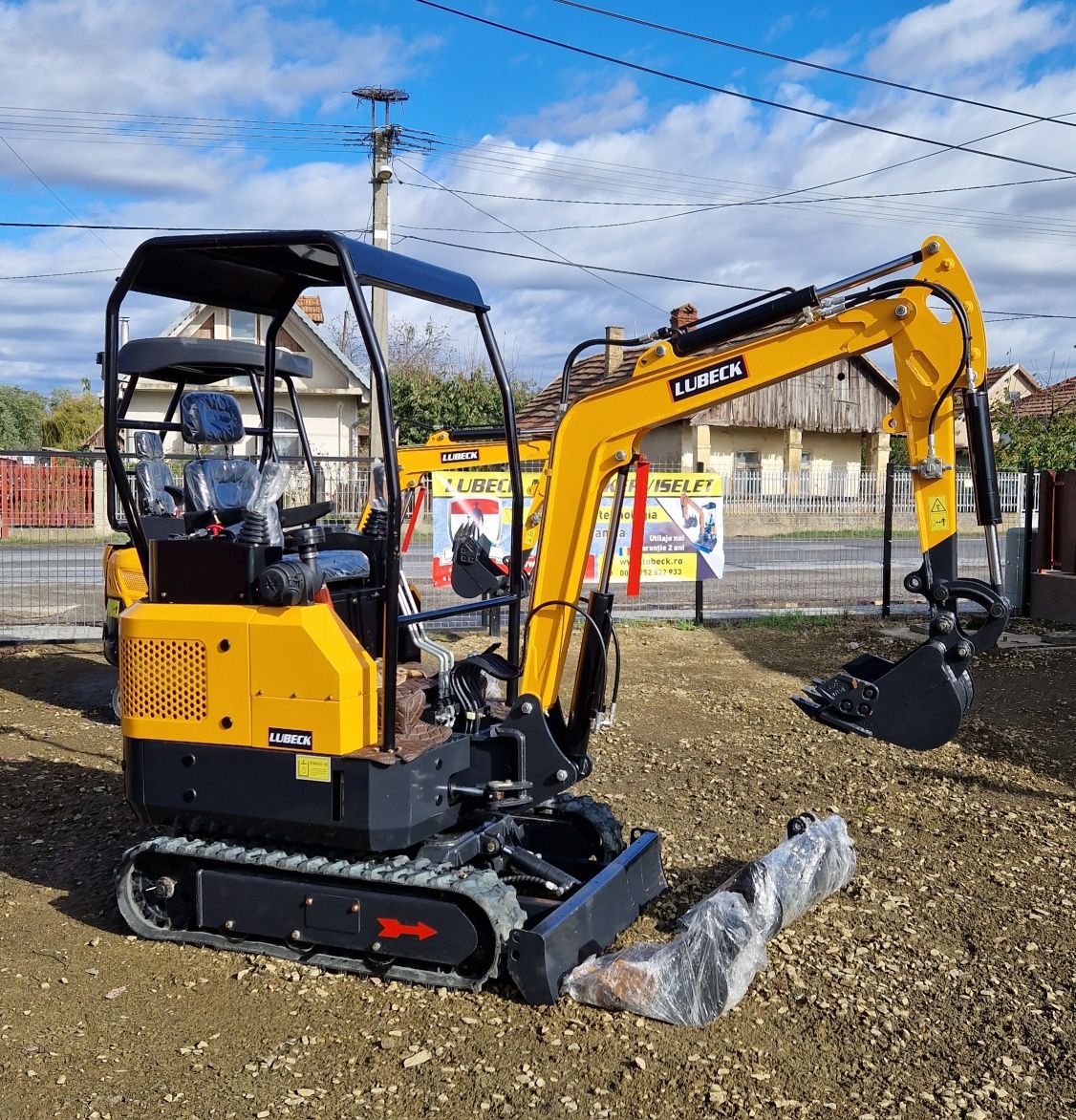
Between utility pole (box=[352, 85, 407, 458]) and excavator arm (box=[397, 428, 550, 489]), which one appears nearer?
excavator arm (box=[397, 428, 550, 489])

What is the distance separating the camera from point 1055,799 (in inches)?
276

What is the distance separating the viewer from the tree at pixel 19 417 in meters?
61.7

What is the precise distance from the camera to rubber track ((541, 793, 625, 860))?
5348mm

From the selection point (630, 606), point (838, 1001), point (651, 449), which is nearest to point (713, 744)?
point (838, 1001)

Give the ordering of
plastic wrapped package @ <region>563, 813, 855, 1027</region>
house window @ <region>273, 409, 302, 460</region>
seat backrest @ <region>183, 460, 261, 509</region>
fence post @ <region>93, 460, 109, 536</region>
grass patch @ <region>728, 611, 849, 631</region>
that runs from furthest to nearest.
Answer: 1. fence post @ <region>93, 460, 109, 536</region>
2. grass patch @ <region>728, 611, 849, 631</region>
3. house window @ <region>273, 409, 302, 460</region>
4. seat backrest @ <region>183, 460, 261, 509</region>
5. plastic wrapped package @ <region>563, 813, 855, 1027</region>

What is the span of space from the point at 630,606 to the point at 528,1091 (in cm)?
1081

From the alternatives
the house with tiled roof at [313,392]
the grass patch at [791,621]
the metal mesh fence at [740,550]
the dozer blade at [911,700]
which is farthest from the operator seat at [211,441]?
the house with tiled roof at [313,392]

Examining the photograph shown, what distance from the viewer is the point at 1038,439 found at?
30578 millimetres

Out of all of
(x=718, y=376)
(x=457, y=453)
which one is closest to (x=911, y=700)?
(x=718, y=376)

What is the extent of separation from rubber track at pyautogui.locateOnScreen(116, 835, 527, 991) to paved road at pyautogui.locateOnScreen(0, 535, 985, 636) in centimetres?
813

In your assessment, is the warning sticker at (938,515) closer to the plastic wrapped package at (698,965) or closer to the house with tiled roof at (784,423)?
the plastic wrapped package at (698,965)

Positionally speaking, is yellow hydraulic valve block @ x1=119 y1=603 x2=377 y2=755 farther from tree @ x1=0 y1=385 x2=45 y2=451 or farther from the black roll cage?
tree @ x1=0 y1=385 x2=45 y2=451

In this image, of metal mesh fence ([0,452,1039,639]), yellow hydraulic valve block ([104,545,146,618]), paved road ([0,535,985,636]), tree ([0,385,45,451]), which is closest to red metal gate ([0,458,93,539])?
metal mesh fence ([0,452,1039,639])

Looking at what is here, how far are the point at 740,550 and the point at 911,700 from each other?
10.7 metres
